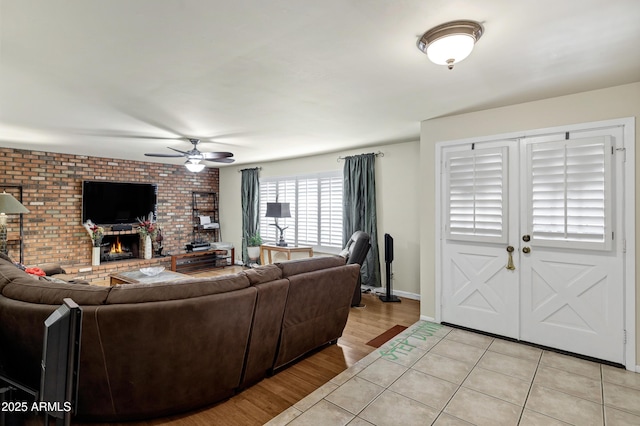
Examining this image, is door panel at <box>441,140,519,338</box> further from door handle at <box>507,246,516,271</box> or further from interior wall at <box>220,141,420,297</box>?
interior wall at <box>220,141,420,297</box>

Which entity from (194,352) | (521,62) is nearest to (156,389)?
(194,352)

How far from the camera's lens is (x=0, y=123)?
12.2 ft

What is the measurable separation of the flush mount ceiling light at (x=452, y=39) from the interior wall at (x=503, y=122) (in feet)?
5.57

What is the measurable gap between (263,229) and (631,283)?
19.8 ft

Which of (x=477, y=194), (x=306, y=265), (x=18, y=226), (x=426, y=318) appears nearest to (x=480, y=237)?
(x=477, y=194)

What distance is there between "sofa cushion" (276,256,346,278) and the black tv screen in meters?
5.29

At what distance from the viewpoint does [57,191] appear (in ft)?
18.7

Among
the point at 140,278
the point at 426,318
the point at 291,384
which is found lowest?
the point at 291,384

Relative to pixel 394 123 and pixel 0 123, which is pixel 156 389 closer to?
pixel 394 123

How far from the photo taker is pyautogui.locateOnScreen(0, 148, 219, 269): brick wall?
5.33m

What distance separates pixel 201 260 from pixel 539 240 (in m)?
6.53

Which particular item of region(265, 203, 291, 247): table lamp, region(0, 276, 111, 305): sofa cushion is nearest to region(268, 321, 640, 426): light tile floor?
region(0, 276, 111, 305): sofa cushion

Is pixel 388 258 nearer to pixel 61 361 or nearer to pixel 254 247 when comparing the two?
pixel 254 247

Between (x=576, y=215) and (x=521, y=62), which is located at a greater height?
(x=521, y=62)
